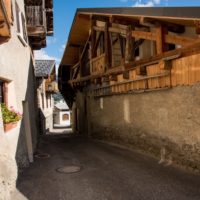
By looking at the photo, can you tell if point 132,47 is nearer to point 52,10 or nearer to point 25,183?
point 25,183

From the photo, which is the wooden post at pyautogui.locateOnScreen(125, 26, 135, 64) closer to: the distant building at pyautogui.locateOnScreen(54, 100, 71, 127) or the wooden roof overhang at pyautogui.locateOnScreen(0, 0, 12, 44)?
the wooden roof overhang at pyautogui.locateOnScreen(0, 0, 12, 44)

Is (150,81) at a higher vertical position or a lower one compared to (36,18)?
lower

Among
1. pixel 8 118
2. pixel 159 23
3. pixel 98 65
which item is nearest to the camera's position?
pixel 8 118

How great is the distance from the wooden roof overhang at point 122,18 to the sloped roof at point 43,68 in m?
1.85

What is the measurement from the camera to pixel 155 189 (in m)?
6.58

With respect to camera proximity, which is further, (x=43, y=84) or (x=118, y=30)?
(x=43, y=84)

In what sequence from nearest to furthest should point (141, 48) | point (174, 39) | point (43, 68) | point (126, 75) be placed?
point (174, 39) → point (126, 75) → point (141, 48) → point (43, 68)

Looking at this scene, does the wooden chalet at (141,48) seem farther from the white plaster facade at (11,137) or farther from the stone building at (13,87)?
the white plaster facade at (11,137)

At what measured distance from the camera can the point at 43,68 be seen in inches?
944

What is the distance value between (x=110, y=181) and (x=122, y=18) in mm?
6657

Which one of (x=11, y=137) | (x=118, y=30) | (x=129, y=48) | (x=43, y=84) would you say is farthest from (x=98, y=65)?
(x=43, y=84)

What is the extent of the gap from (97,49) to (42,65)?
10.4 m

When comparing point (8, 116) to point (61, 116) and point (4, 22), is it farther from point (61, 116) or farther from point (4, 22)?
point (61, 116)

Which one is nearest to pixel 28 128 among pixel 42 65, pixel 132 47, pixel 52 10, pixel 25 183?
pixel 25 183
